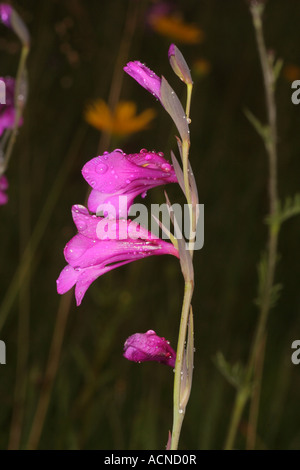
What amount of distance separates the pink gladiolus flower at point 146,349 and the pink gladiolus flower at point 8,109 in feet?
1.69

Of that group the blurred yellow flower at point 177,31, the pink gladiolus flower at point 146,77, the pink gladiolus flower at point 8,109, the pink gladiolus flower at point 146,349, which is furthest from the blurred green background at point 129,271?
the pink gladiolus flower at point 146,77

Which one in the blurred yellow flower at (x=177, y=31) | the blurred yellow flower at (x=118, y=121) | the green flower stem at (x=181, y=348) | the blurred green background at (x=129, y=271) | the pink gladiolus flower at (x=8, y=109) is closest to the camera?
the green flower stem at (x=181, y=348)

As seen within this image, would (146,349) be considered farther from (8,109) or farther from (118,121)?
(118,121)

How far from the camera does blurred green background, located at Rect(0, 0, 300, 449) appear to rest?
132cm

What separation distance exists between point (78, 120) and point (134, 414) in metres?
1.33

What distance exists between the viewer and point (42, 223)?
1.91 m

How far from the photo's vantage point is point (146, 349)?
0.56m

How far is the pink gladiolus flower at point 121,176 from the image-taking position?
1.78 ft

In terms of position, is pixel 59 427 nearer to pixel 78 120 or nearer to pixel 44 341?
pixel 44 341

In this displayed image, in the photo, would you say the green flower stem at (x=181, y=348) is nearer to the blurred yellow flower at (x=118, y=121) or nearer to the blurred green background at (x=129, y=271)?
the blurred green background at (x=129, y=271)

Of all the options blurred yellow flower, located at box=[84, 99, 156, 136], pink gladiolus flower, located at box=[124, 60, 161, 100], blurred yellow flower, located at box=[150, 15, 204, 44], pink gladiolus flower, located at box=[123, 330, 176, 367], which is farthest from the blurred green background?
pink gladiolus flower, located at box=[124, 60, 161, 100]

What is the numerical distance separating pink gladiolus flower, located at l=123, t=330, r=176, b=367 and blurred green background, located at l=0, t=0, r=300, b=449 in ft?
1.93

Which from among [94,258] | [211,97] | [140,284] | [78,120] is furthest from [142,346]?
[211,97]

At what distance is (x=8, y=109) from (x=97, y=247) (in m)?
0.51
